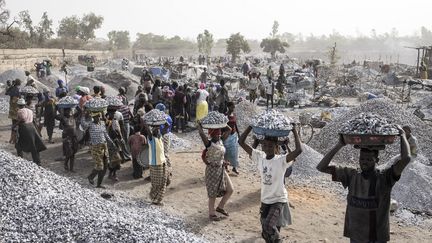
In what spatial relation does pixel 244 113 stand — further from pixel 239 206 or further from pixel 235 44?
pixel 235 44

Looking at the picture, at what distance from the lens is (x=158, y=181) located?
7.98m

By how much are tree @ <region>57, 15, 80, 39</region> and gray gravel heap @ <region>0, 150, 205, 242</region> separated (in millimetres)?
73056

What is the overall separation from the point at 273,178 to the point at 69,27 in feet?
252

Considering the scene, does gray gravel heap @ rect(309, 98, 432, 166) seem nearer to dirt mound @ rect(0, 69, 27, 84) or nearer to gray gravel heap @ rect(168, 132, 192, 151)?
gray gravel heap @ rect(168, 132, 192, 151)

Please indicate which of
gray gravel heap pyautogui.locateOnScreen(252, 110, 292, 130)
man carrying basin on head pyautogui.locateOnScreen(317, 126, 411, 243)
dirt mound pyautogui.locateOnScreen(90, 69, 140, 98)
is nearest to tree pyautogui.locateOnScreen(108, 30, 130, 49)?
dirt mound pyautogui.locateOnScreen(90, 69, 140, 98)

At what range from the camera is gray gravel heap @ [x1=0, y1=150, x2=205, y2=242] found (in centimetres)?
559

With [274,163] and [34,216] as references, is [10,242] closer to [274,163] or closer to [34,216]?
[34,216]

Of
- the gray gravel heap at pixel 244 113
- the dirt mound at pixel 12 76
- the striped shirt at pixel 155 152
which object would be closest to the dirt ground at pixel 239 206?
the striped shirt at pixel 155 152

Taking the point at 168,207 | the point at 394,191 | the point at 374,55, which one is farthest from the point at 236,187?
the point at 374,55

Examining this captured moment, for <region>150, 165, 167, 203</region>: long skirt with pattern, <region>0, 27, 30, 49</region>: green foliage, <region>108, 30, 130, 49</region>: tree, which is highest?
<region>108, 30, 130, 49</region>: tree

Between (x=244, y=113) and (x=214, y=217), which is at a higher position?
(x=244, y=113)

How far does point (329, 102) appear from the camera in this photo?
2255cm

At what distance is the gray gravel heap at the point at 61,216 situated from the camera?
18.4 feet

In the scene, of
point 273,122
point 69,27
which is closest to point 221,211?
point 273,122
